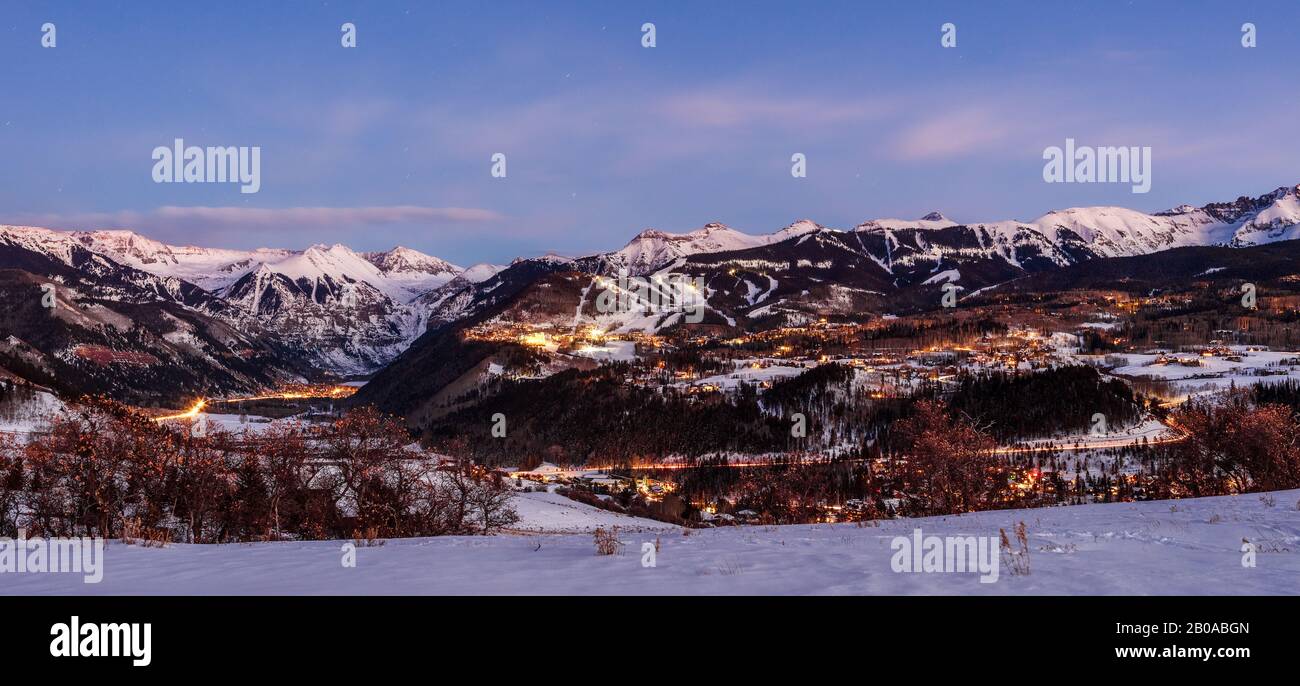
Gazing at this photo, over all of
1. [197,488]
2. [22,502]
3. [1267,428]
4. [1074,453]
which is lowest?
[1074,453]

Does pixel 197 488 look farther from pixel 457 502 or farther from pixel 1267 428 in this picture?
pixel 1267 428
